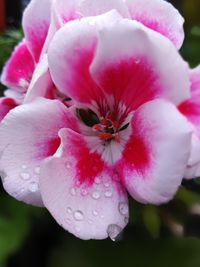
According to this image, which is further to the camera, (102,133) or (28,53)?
(28,53)

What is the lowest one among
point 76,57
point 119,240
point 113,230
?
point 119,240

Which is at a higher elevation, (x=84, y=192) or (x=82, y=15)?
(x=82, y=15)

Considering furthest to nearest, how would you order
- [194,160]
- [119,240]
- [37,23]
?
1. [119,240]
2. [37,23]
3. [194,160]

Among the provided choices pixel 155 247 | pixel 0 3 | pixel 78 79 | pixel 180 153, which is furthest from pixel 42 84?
pixel 0 3

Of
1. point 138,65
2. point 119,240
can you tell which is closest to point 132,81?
point 138,65

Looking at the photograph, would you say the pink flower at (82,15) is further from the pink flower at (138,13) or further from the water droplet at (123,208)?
the water droplet at (123,208)

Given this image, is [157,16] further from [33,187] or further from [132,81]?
[33,187]

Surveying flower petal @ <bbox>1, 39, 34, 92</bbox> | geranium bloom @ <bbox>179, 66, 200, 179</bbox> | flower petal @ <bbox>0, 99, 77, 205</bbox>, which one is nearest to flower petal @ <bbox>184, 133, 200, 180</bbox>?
geranium bloom @ <bbox>179, 66, 200, 179</bbox>

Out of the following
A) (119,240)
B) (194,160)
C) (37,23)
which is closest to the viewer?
(194,160)

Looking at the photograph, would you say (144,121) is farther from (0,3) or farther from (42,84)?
(0,3)
